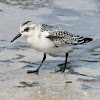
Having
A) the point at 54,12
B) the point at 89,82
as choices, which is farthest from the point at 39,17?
the point at 89,82

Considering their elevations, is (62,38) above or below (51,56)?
above

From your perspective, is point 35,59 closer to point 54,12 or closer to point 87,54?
point 87,54

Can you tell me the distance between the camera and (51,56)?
26.1ft

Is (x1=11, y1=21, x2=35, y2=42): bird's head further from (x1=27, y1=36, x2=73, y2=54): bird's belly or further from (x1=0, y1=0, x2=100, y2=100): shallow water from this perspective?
(x1=0, y1=0, x2=100, y2=100): shallow water

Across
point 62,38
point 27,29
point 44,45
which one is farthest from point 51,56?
point 27,29

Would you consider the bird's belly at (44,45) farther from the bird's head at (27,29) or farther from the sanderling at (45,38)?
the bird's head at (27,29)

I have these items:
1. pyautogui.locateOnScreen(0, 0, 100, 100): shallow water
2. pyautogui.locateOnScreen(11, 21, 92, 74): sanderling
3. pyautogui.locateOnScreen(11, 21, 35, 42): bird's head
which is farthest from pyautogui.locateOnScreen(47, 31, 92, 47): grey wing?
pyautogui.locateOnScreen(0, 0, 100, 100): shallow water

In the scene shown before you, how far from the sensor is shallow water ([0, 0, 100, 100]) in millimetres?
6180

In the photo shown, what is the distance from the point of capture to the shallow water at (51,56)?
20.3 feet

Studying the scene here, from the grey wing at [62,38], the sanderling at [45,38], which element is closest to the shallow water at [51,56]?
the sanderling at [45,38]

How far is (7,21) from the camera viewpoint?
10.0m

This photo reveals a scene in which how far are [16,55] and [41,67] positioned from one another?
26.2 inches

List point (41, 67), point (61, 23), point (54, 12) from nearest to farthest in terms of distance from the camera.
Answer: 1. point (41, 67)
2. point (61, 23)
3. point (54, 12)

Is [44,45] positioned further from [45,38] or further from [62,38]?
[62,38]
